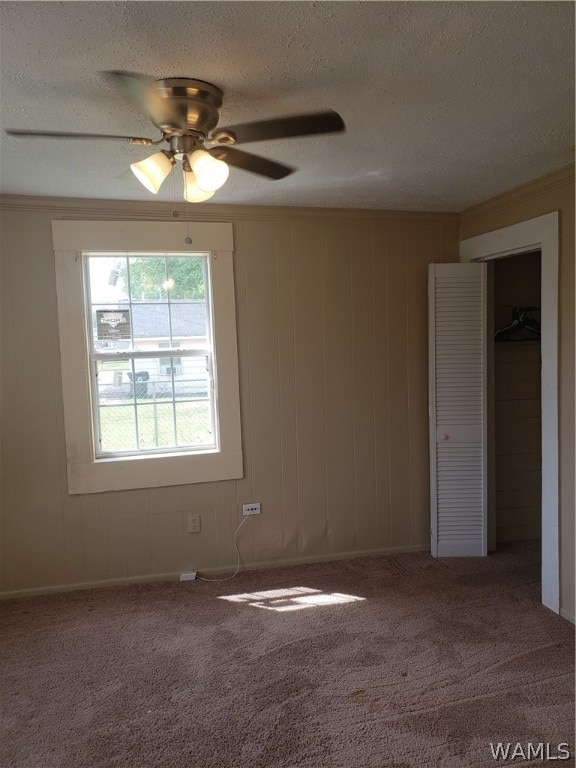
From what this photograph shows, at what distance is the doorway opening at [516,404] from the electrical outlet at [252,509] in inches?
74.0

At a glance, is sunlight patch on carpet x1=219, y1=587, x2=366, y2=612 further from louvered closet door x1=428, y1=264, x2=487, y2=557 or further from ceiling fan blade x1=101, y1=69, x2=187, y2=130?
ceiling fan blade x1=101, y1=69, x2=187, y2=130

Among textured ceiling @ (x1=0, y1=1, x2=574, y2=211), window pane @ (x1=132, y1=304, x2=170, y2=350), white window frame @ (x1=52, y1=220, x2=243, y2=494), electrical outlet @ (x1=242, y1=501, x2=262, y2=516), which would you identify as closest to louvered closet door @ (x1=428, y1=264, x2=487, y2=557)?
textured ceiling @ (x1=0, y1=1, x2=574, y2=211)

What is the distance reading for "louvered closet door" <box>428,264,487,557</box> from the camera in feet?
11.0

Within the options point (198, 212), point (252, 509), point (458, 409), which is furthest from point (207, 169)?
point (458, 409)

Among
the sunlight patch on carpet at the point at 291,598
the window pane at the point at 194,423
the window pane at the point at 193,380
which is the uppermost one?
the window pane at the point at 193,380

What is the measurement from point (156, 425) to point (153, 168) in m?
1.95

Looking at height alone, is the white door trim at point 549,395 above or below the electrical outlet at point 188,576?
above

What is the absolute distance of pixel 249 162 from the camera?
1.82 meters

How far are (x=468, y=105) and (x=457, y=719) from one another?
96.7 inches

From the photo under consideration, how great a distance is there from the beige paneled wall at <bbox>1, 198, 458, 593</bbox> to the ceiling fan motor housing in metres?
1.51

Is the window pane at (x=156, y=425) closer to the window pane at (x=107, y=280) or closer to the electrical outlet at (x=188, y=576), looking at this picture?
the window pane at (x=107, y=280)

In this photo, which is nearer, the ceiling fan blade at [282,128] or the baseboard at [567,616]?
the ceiling fan blade at [282,128]

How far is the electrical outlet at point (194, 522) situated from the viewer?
3248 mm

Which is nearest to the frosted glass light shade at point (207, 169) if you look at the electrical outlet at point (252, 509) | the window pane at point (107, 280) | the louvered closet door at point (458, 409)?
the window pane at point (107, 280)
